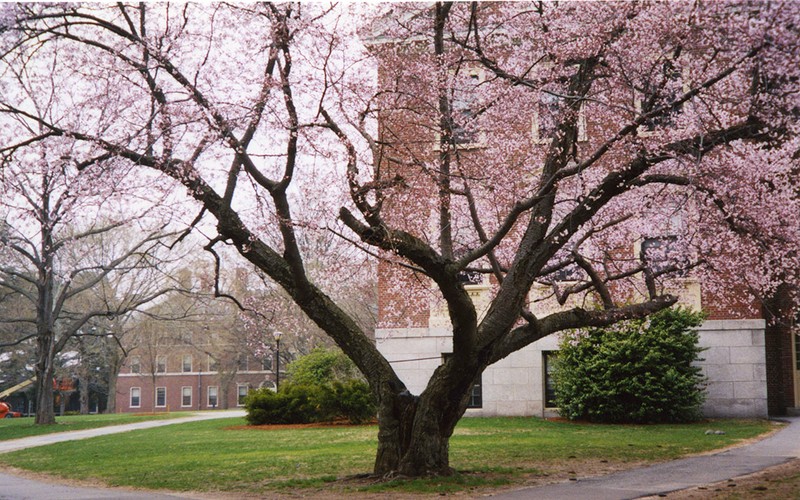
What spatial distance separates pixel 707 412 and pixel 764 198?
12.1 m

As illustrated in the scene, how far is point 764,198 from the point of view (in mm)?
11367

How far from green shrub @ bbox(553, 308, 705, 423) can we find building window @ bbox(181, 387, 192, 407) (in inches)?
2029

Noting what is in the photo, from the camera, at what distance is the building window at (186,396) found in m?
66.9

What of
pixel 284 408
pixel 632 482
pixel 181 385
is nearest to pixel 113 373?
pixel 181 385

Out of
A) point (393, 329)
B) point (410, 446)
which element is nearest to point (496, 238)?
point (410, 446)

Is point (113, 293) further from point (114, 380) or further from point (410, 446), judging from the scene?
point (410, 446)

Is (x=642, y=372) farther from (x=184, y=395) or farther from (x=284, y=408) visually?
(x=184, y=395)

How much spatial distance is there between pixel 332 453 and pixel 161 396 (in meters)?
56.8

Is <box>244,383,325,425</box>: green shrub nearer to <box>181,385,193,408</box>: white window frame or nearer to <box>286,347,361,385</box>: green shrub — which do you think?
<box>286,347,361,385</box>: green shrub

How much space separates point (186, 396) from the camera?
6719 centimetres

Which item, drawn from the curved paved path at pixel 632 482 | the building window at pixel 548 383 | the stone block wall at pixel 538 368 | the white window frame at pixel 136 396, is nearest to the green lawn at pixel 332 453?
the curved paved path at pixel 632 482

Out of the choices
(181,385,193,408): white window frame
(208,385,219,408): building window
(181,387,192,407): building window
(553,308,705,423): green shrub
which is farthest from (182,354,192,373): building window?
(553,308,705,423): green shrub

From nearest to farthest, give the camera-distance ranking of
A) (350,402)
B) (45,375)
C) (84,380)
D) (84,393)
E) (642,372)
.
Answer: (642,372) → (350,402) → (45,375) → (84,380) → (84,393)

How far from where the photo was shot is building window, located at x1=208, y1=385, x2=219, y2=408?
66688 mm
